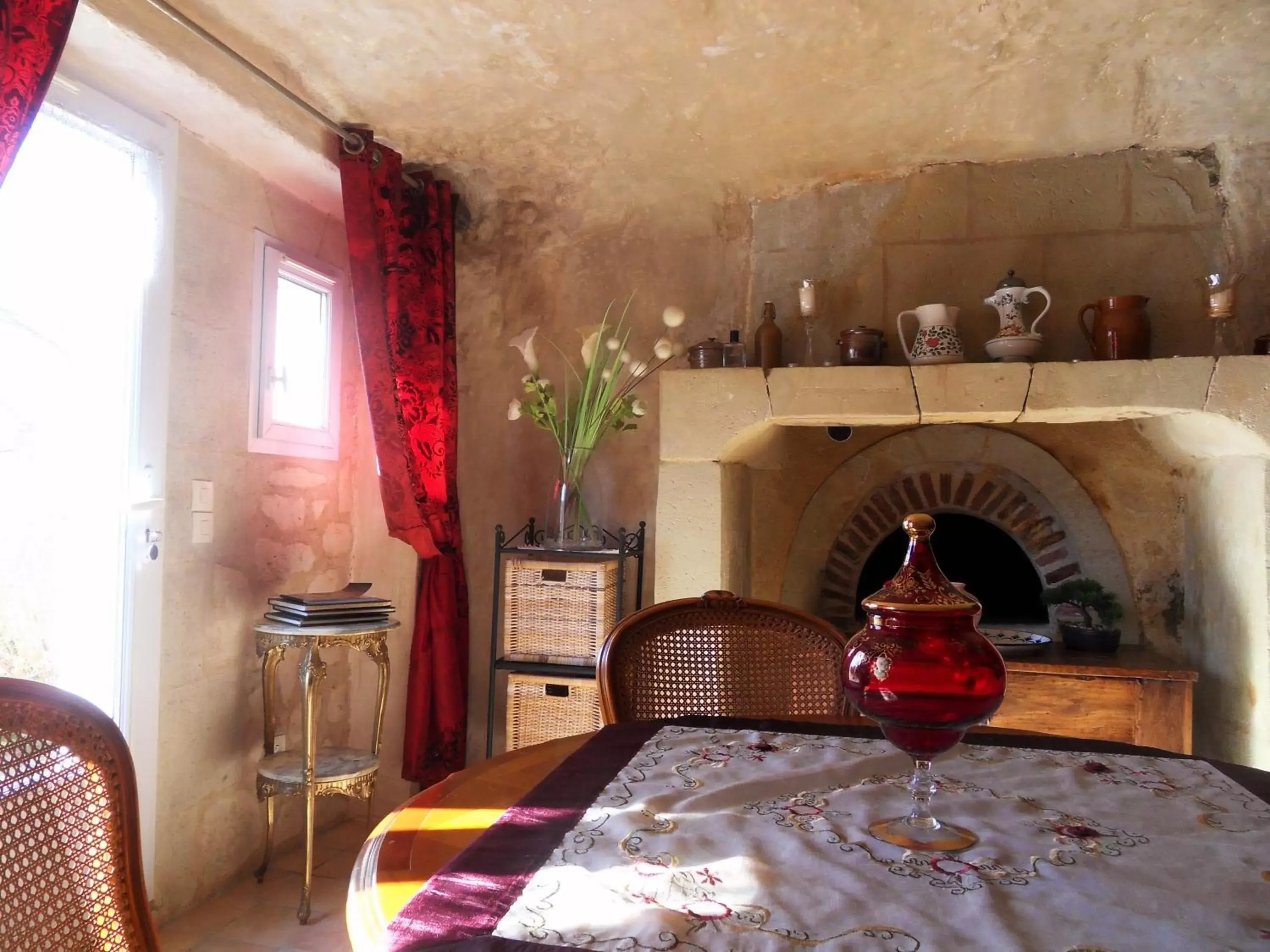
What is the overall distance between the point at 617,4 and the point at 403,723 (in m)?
2.67

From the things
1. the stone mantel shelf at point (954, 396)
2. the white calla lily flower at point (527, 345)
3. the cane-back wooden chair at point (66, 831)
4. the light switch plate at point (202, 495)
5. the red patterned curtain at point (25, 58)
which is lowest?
the cane-back wooden chair at point (66, 831)

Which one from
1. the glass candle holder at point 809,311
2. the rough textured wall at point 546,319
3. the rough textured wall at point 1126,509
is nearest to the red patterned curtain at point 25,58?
the rough textured wall at point 546,319

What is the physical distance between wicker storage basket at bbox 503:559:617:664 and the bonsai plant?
5.79 ft

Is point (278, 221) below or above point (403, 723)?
above

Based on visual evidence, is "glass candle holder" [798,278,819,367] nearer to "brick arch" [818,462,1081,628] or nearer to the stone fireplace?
the stone fireplace

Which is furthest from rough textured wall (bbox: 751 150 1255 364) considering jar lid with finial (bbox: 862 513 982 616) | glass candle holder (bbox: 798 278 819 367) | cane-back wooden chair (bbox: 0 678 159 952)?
cane-back wooden chair (bbox: 0 678 159 952)

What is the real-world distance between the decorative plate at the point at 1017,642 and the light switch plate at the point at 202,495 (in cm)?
268

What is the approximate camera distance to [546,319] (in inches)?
138

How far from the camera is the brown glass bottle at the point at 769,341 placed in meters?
3.00

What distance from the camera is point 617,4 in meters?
2.28

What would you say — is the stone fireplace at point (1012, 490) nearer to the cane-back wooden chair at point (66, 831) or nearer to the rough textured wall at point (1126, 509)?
the rough textured wall at point (1126, 509)

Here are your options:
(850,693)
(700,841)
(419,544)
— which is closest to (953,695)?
(850,693)

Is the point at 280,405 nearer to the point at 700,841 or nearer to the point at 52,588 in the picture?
the point at 52,588

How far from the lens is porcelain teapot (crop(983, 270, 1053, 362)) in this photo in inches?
110
